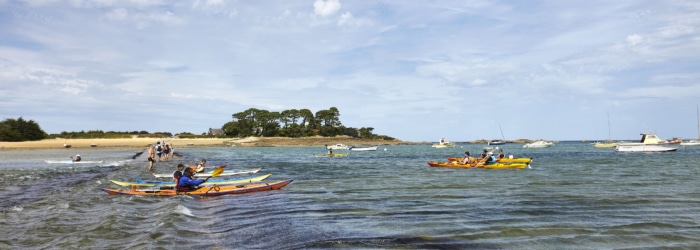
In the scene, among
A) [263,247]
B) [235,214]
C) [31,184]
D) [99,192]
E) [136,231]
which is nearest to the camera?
[263,247]

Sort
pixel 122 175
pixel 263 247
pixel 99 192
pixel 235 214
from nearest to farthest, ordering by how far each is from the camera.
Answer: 1. pixel 263 247
2. pixel 235 214
3. pixel 99 192
4. pixel 122 175

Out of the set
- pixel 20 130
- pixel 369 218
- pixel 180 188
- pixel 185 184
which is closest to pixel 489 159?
pixel 185 184

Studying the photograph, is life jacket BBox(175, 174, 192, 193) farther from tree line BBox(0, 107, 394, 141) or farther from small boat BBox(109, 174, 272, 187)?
tree line BBox(0, 107, 394, 141)

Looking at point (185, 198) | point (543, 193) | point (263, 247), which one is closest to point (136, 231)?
point (263, 247)

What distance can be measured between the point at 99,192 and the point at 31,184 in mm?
6759

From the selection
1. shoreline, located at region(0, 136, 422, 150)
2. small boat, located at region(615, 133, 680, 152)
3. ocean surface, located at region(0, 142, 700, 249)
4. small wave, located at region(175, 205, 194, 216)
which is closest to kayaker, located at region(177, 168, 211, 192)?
ocean surface, located at region(0, 142, 700, 249)

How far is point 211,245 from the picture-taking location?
10578 millimetres

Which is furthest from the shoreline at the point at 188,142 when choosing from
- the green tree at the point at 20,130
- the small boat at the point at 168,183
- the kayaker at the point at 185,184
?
the kayaker at the point at 185,184

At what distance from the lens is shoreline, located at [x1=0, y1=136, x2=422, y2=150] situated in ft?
306

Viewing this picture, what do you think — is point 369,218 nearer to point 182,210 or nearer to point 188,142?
point 182,210

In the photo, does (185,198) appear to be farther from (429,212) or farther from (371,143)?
(371,143)

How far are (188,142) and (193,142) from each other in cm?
146

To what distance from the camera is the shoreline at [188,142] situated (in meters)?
93.2

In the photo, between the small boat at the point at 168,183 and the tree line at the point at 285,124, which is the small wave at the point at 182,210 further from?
the tree line at the point at 285,124
